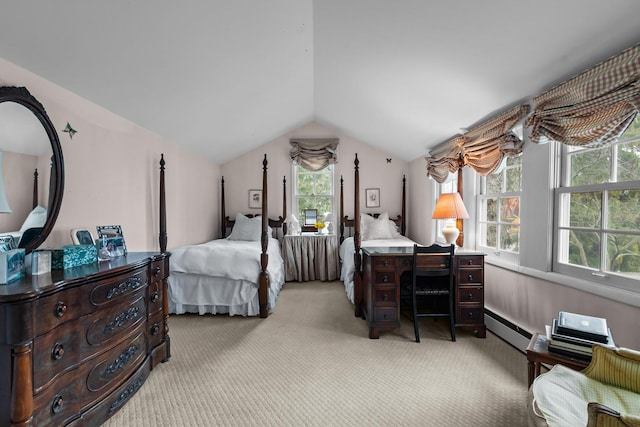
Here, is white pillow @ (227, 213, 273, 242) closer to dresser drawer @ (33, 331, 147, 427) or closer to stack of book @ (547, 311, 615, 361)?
dresser drawer @ (33, 331, 147, 427)

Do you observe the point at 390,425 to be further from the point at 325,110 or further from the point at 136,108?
the point at 325,110

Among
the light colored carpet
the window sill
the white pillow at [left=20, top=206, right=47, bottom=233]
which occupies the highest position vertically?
the white pillow at [left=20, top=206, right=47, bottom=233]

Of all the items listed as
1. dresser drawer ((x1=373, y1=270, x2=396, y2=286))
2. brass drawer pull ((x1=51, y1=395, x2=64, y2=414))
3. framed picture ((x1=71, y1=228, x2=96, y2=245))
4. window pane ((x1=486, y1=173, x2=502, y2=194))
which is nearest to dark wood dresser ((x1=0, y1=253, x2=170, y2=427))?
brass drawer pull ((x1=51, y1=395, x2=64, y2=414))

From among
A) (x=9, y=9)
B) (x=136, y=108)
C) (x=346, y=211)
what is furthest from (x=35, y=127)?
(x=346, y=211)

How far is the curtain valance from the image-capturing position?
5.41 m

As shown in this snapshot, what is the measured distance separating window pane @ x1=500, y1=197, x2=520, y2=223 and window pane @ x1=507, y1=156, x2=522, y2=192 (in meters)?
0.11

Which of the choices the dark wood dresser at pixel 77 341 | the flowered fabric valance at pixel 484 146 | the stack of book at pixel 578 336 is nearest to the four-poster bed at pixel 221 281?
the dark wood dresser at pixel 77 341

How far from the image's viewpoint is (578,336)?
1551 millimetres

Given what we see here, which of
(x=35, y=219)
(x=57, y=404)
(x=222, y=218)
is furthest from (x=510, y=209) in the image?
(x=222, y=218)

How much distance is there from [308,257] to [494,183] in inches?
118

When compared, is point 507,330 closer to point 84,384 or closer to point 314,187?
point 84,384

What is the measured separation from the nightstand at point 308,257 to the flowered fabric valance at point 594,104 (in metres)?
3.46

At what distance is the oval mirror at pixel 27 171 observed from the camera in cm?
167

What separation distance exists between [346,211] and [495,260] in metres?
2.90
